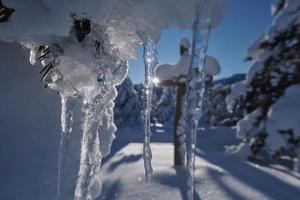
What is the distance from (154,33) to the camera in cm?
142

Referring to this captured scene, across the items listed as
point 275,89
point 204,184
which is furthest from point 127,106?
point 204,184

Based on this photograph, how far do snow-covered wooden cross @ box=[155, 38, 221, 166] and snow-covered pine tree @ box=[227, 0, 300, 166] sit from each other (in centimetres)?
270

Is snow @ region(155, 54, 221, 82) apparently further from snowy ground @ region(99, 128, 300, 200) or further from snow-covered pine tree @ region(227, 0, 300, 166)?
snow-covered pine tree @ region(227, 0, 300, 166)

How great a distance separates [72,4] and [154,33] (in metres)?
0.40

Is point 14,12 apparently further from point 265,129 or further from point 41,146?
point 265,129

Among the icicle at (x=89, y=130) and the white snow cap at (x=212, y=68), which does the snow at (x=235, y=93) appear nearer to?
the white snow cap at (x=212, y=68)

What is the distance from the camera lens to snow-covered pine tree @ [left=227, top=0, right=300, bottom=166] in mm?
9594

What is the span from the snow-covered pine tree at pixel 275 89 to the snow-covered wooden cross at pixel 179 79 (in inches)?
106

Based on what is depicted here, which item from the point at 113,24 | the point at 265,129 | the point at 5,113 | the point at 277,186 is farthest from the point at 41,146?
the point at 265,129

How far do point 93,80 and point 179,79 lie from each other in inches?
271

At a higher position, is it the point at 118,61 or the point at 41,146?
the point at 118,61

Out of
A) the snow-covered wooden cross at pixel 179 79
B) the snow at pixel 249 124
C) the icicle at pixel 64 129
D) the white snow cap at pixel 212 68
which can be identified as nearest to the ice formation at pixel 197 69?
the icicle at pixel 64 129

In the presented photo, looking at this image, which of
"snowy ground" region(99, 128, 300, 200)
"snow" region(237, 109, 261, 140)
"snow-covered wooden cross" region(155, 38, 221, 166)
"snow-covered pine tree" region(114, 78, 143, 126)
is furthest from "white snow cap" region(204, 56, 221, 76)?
"snow-covered pine tree" region(114, 78, 143, 126)

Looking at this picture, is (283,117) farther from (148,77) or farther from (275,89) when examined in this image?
(148,77)
